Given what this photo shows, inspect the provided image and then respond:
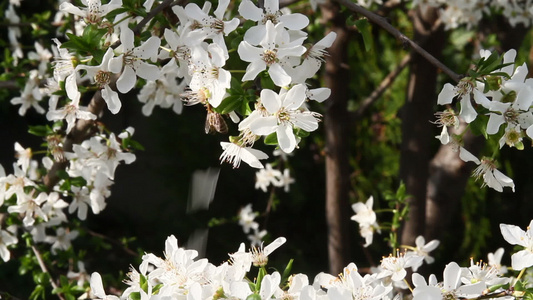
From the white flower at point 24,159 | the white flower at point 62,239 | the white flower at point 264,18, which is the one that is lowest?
the white flower at point 62,239

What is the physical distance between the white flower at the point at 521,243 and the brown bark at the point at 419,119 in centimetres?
98

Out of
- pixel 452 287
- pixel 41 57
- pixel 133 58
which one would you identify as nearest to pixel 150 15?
pixel 133 58

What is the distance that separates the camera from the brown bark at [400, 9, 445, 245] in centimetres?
213

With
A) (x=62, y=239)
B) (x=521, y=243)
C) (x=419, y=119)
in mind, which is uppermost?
(x=521, y=243)

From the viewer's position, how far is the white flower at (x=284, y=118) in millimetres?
945

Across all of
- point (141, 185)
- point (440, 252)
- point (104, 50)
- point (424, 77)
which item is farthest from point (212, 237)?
point (104, 50)

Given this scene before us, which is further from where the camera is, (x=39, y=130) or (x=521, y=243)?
(x=39, y=130)

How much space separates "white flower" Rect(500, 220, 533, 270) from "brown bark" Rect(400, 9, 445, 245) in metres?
0.98

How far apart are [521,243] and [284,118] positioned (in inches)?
18.8

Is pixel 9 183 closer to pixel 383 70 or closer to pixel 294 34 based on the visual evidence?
pixel 294 34

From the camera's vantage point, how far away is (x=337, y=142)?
6.97 ft

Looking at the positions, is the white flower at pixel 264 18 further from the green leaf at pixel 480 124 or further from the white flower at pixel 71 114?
the white flower at pixel 71 114

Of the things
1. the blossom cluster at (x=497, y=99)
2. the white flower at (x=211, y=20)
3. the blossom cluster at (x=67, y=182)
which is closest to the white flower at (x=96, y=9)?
the white flower at (x=211, y=20)

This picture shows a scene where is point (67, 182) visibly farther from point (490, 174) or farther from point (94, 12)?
point (490, 174)
